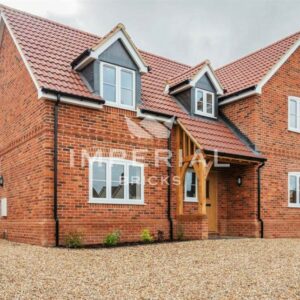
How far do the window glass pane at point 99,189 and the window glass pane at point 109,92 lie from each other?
106 inches

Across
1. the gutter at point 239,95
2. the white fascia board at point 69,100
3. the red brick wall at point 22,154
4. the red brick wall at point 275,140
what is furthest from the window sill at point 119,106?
the red brick wall at point 275,140

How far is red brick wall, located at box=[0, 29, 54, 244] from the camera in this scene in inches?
483

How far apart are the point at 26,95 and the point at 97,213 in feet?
14.6

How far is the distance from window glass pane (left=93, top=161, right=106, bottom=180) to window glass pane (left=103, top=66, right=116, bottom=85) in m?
2.72

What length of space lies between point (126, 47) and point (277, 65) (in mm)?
6433

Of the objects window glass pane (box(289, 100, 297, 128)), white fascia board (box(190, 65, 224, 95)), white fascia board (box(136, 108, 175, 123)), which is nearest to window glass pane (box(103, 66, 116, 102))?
white fascia board (box(136, 108, 175, 123))

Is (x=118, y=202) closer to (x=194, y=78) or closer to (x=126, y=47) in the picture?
(x=126, y=47)

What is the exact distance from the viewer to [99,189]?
13.2 m

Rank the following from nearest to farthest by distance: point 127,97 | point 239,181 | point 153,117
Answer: point 127,97 → point 153,117 → point 239,181

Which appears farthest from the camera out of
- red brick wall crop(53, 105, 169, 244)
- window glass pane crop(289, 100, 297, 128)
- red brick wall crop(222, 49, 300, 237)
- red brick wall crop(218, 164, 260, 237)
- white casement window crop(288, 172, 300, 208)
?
window glass pane crop(289, 100, 297, 128)

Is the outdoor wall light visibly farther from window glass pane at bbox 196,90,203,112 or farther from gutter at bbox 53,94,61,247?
gutter at bbox 53,94,61,247

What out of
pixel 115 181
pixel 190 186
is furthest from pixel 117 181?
pixel 190 186

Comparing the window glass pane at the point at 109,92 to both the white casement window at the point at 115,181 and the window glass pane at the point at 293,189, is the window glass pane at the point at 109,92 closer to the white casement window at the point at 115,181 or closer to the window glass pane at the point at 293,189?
the white casement window at the point at 115,181

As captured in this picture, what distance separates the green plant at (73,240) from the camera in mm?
11898
